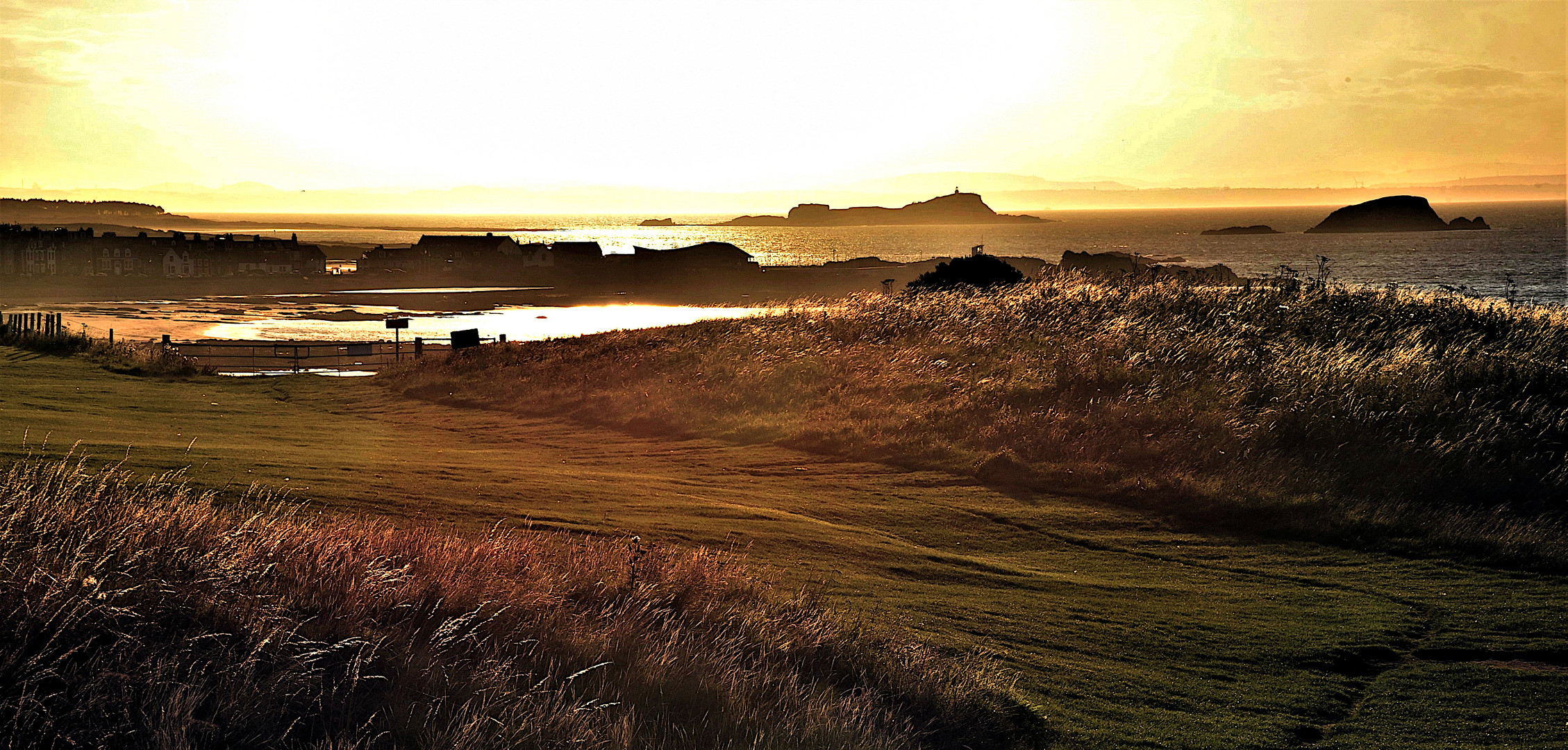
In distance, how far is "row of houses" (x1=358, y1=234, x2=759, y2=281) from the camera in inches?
4434

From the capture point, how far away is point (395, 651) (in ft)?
21.1

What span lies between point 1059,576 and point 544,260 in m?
119

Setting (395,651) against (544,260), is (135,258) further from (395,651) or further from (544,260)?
(395,651)

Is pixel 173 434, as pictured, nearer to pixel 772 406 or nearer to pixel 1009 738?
pixel 772 406

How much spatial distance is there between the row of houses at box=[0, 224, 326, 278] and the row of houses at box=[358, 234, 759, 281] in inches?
437

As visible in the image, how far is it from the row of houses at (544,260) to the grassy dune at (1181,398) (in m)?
79.3

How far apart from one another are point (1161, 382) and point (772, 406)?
8.69 m

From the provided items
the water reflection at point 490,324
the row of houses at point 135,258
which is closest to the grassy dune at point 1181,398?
the water reflection at point 490,324

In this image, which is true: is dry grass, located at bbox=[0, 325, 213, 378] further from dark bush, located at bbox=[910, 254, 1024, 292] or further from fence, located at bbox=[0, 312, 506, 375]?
dark bush, located at bbox=[910, 254, 1024, 292]

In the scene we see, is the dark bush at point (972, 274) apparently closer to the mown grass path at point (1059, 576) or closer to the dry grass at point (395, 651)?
the mown grass path at point (1059, 576)

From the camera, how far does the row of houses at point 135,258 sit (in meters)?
120

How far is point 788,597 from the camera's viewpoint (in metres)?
9.64

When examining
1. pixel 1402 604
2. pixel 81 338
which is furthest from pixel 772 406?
pixel 81 338

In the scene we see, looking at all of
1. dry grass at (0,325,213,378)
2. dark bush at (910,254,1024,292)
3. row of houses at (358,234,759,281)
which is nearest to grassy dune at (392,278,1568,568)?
dry grass at (0,325,213,378)
